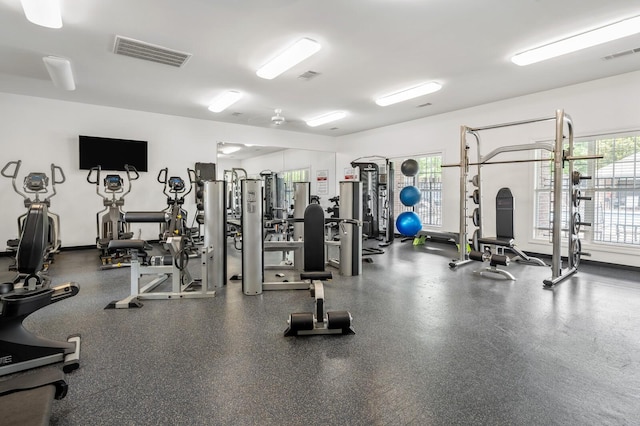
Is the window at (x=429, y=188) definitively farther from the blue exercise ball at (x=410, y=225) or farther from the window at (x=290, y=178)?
the window at (x=290, y=178)

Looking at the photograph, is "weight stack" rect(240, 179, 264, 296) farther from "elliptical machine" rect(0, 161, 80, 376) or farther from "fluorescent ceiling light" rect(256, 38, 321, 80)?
"elliptical machine" rect(0, 161, 80, 376)

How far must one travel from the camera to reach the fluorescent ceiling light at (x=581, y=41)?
330 cm

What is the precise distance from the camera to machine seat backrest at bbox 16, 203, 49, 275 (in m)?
2.13

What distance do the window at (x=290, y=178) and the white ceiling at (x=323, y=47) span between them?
127 inches

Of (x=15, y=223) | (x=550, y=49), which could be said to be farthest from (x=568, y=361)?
(x=15, y=223)

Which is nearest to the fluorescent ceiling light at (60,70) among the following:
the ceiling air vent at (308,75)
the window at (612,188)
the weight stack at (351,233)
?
the ceiling air vent at (308,75)

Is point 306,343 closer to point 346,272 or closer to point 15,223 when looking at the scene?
point 346,272

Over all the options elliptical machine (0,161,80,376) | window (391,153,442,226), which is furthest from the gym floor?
window (391,153,442,226)

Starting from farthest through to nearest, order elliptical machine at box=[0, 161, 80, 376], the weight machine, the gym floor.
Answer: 1. the weight machine
2. elliptical machine at box=[0, 161, 80, 376]
3. the gym floor

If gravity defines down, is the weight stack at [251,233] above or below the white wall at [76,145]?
below

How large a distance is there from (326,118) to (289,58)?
11.5 ft

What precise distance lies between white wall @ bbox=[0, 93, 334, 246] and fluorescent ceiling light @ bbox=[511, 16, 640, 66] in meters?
6.25

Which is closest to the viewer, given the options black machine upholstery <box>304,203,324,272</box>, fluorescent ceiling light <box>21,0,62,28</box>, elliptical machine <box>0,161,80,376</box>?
elliptical machine <box>0,161,80,376</box>

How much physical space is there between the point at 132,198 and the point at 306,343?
593 cm
